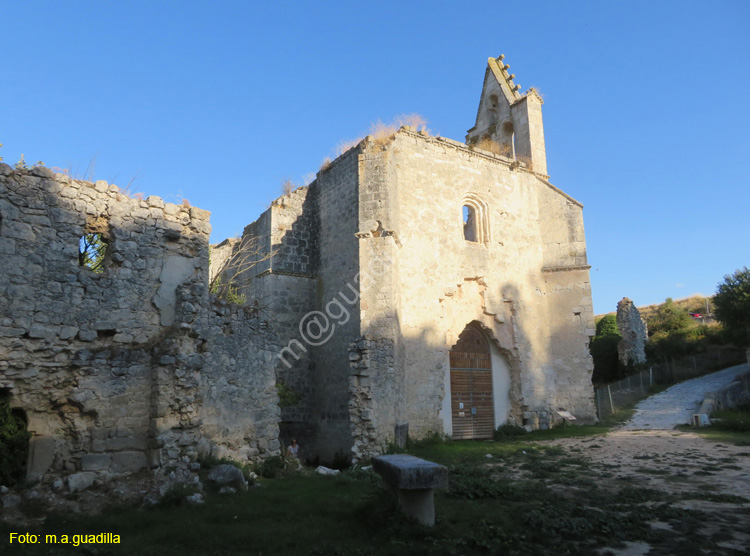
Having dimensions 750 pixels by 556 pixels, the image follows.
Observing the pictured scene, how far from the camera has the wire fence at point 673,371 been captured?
22.4 metres

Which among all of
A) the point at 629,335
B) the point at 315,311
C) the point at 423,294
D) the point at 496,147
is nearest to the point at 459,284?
the point at 423,294

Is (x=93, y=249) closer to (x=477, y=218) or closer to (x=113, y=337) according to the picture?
(x=113, y=337)

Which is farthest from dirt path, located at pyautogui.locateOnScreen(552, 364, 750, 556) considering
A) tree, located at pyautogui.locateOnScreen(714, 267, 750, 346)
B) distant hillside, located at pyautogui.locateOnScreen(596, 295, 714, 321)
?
distant hillside, located at pyautogui.locateOnScreen(596, 295, 714, 321)

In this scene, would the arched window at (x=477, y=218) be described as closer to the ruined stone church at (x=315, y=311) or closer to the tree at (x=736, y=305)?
the ruined stone church at (x=315, y=311)

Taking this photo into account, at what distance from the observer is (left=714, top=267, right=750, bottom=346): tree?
75.2ft

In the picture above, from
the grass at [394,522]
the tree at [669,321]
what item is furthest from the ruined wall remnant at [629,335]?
the grass at [394,522]

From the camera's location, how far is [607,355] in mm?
28000

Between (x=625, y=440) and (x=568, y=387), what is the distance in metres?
4.00

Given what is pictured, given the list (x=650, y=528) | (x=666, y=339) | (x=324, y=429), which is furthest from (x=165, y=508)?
(x=666, y=339)

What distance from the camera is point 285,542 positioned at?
5.12m

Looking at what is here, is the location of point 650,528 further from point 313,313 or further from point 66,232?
point 313,313

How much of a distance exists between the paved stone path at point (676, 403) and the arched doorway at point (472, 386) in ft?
14.0

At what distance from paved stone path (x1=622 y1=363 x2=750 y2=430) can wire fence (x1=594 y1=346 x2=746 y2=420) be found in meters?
0.66

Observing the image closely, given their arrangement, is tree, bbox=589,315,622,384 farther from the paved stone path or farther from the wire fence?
the paved stone path
